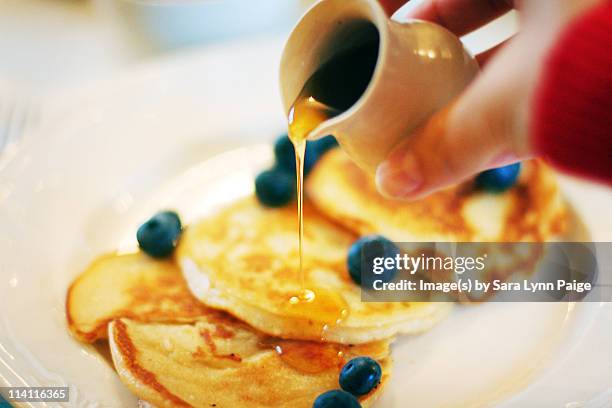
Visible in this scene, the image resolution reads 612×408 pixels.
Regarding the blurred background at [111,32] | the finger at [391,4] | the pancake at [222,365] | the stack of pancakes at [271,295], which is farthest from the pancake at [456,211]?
the blurred background at [111,32]

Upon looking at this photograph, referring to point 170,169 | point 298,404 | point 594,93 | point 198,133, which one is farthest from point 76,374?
point 594,93

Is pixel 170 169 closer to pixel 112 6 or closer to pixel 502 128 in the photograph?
pixel 112 6

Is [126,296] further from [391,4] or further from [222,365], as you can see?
[391,4]

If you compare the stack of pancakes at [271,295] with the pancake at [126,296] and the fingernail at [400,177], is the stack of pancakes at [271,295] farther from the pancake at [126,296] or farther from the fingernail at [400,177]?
the fingernail at [400,177]

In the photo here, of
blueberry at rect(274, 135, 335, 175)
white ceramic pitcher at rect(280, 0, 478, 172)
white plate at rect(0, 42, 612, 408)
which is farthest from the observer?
blueberry at rect(274, 135, 335, 175)

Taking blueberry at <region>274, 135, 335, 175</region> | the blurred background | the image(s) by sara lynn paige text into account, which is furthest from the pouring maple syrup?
the blurred background

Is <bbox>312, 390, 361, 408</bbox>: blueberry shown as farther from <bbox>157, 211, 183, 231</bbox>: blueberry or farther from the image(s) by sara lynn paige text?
<bbox>157, 211, 183, 231</bbox>: blueberry

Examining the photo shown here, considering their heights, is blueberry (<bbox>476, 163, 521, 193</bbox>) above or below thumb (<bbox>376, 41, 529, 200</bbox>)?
below
